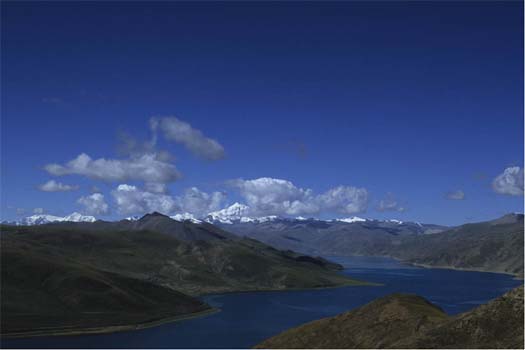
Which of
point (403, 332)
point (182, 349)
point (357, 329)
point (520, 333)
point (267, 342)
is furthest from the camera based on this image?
point (182, 349)

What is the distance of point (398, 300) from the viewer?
96.9 m

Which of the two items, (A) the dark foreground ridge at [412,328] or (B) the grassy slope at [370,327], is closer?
(A) the dark foreground ridge at [412,328]

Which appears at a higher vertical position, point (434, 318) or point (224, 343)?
point (434, 318)

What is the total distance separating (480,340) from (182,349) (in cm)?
13503

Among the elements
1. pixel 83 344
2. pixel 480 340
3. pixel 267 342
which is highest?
pixel 480 340

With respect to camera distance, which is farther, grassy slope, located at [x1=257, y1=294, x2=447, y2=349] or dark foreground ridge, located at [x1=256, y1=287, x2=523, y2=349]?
grassy slope, located at [x1=257, y1=294, x2=447, y2=349]

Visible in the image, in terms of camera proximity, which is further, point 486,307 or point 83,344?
point 83,344

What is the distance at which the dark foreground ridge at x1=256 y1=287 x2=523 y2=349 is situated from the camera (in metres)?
67.3

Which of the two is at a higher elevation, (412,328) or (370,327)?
(412,328)

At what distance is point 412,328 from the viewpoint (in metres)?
85.9

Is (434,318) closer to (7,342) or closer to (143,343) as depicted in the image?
(143,343)

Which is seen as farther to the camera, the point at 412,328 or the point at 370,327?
the point at 370,327

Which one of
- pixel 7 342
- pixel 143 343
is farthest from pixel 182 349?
pixel 7 342

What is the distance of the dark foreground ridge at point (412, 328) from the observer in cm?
6731
